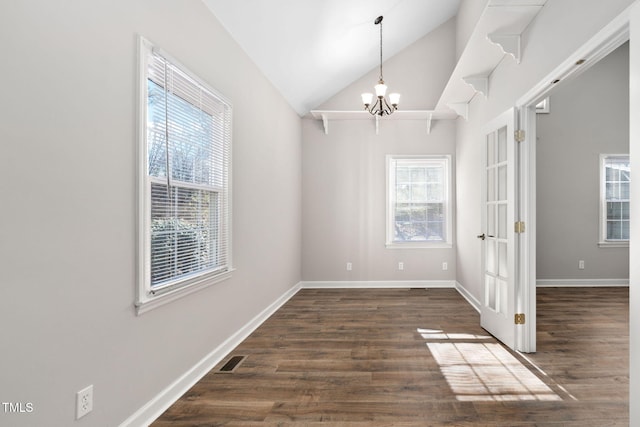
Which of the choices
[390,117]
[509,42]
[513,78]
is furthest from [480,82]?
[390,117]

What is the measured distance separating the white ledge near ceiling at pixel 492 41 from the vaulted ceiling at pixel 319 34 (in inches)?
46.6

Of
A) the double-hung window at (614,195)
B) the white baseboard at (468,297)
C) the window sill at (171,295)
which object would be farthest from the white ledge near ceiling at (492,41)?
the double-hung window at (614,195)

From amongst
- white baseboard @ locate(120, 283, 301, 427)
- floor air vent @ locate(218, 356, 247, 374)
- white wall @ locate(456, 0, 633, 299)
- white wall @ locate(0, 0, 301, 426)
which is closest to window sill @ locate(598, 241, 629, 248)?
white wall @ locate(456, 0, 633, 299)

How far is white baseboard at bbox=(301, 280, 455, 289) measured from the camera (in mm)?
5879

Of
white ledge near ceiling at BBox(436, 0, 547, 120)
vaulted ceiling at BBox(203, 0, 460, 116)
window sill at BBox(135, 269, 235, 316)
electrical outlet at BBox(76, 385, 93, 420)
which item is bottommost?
electrical outlet at BBox(76, 385, 93, 420)

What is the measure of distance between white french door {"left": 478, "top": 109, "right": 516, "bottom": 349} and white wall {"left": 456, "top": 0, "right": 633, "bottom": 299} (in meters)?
0.30

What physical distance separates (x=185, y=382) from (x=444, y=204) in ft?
15.2

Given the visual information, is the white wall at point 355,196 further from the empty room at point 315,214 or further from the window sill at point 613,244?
the window sill at point 613,244

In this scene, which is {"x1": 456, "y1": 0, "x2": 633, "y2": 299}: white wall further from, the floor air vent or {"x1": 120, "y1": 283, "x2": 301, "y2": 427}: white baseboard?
the floor air vent

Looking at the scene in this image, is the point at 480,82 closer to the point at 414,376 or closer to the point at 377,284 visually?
the point at 414,376

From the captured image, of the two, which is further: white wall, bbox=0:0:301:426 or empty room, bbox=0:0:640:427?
empty room, bbox=0:0:640:427

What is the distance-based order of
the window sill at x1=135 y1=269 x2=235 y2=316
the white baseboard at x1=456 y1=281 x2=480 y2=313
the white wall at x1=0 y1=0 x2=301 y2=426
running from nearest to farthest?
the white wall at x1=0 y1=0 x2=301 y2=426 < the window sill at x1=135 y1=269 x2=235 y2=316 < the white baseboard at x1=456 y1=281 x2=480 y2=313

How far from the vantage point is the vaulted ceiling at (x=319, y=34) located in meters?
3.15

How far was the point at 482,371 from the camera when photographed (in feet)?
9.05
